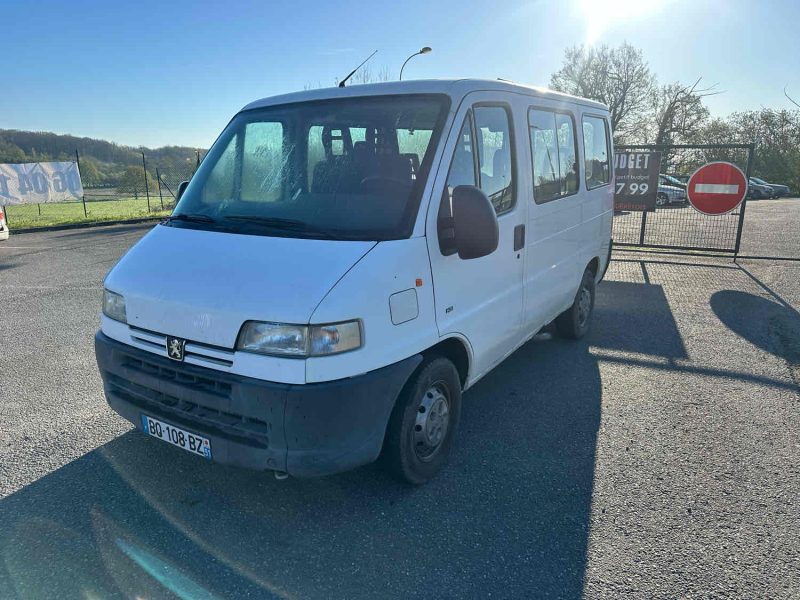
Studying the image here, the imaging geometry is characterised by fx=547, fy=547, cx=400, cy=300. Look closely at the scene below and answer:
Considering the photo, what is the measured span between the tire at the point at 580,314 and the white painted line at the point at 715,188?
5.11 metres

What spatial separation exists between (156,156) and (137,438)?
70.5 ft

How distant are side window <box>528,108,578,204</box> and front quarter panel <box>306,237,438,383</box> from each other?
5.40 ft

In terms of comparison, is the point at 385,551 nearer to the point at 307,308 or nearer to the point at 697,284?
the point at 307,308

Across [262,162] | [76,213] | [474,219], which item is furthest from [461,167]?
[76,213]

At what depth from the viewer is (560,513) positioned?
3.02m

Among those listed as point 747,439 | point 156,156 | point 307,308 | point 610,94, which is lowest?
point 747,439

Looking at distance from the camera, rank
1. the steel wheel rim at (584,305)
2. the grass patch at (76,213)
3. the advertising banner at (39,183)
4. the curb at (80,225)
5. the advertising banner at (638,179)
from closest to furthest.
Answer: the steel wheel rim at (584,305) < the advertising banner at (638,179) < the curb at (80,225) < the advertising banner at (39,183) < the grass patch at (76,213)

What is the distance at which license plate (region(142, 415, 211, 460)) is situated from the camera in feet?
8.95

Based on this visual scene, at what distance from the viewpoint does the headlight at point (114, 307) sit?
3.05 m

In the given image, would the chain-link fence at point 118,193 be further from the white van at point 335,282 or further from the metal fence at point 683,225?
the white van at point 335,282

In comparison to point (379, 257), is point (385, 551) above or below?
below

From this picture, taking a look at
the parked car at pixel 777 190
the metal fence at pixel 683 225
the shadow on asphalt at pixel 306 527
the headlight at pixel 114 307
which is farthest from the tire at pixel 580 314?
the parked car at pixel 777 190

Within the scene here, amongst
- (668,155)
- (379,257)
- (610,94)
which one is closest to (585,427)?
(379,257)

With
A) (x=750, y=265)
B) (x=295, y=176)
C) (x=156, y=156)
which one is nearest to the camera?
(x=295, y=176)
